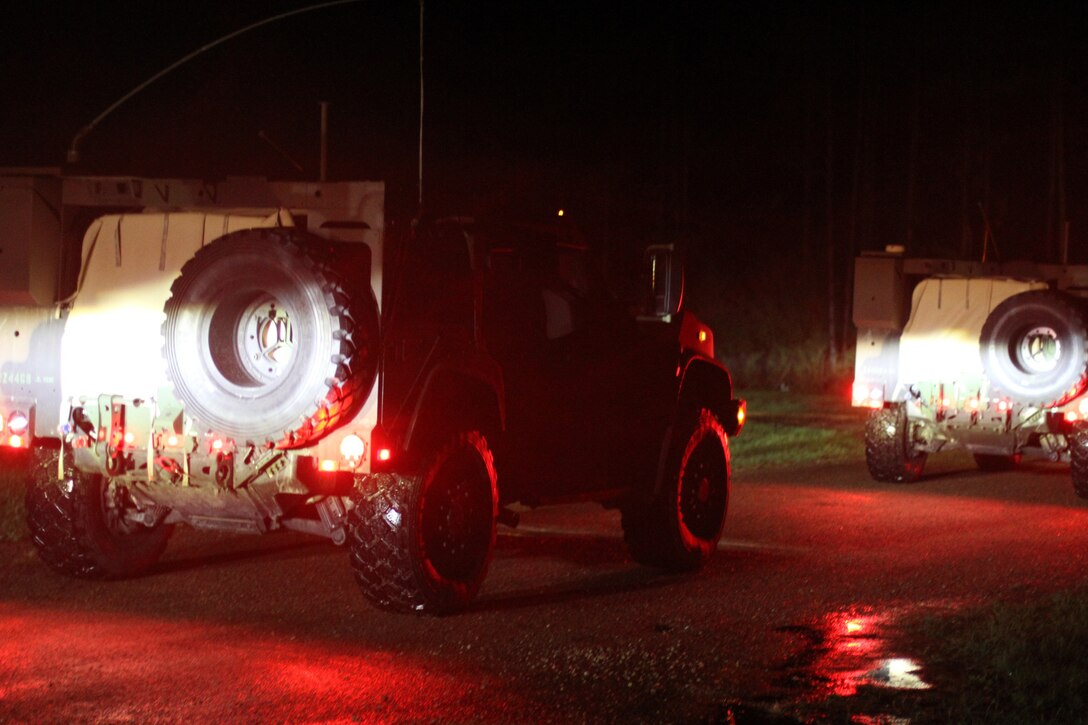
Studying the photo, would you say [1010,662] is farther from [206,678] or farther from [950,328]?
[950,328]

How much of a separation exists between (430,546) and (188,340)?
163 cm

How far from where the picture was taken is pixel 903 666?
7789 mm

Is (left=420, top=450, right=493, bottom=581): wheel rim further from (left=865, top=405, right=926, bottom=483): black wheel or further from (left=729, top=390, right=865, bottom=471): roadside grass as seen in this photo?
(left=729, top=390, right=865, bottom=471): roadside grass

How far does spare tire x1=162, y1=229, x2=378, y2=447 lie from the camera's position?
817 centimetres

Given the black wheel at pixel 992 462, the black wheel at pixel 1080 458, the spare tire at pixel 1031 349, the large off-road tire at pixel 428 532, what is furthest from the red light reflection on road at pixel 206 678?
the black wheel at pixel 992 462

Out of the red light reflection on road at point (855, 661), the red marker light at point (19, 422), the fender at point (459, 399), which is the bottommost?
the red light reflection on road at point (855, 661)

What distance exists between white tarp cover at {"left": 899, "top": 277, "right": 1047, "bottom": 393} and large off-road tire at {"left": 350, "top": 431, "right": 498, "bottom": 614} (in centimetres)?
896

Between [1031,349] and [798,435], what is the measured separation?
307 inches

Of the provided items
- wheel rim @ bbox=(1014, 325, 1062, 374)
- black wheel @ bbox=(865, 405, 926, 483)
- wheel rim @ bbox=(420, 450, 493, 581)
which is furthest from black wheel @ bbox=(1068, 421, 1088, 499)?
wheel rim @ bbox=(420, 450, 493, 581)

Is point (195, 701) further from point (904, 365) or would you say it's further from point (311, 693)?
point (904, 365)

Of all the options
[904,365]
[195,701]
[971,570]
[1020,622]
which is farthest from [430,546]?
[904,365]

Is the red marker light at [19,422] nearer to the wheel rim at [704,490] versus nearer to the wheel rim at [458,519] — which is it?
the wheel rim at [458,519]

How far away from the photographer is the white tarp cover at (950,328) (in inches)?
664

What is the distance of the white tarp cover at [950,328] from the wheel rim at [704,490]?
6.08 meters
